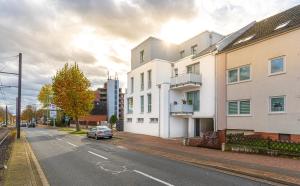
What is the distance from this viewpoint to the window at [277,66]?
69.0ft

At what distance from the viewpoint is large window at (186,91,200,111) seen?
29.4 m

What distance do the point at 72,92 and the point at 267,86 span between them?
3095cm

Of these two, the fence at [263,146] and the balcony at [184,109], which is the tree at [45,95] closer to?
the balcony at [184,109]

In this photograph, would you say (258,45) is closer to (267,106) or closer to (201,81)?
(267,106)

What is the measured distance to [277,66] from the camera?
21.5 m

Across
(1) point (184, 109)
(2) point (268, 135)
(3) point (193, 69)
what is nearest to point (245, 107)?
(2) point (268, 135)

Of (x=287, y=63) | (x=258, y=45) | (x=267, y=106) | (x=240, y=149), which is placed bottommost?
(x=240, y=149)

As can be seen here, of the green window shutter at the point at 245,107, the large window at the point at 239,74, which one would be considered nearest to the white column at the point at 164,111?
the large window at the point at 239,74

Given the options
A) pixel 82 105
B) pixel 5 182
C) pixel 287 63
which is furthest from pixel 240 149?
pixel 82 105

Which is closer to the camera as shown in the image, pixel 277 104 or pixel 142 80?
pixel 277 104

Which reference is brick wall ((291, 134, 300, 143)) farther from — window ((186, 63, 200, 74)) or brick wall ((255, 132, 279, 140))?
window ((186, 63, 200, 74))

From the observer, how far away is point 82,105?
150 ft

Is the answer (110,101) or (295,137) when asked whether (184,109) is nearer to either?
(295,137)

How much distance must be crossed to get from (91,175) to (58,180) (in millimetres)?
1246
